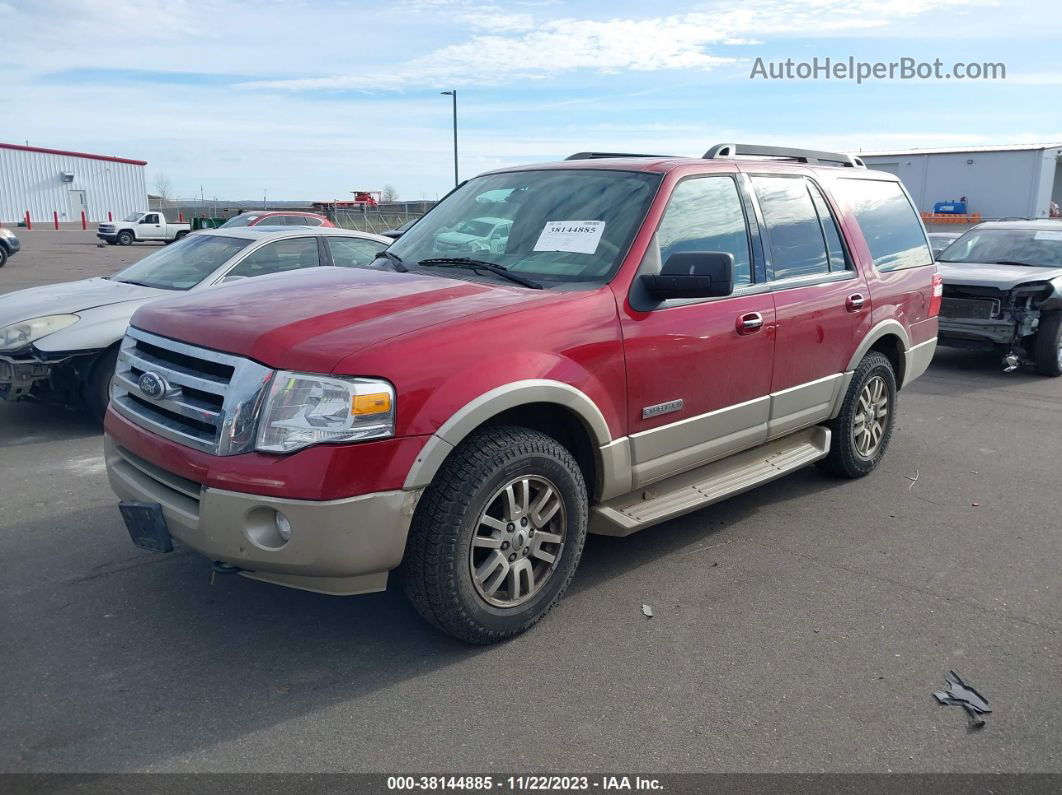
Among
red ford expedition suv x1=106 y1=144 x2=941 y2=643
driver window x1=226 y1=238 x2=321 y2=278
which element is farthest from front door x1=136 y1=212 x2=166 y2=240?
red ford expedition suv x1=106 y1=144 x2=941 y2=643

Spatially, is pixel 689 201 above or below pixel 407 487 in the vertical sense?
above

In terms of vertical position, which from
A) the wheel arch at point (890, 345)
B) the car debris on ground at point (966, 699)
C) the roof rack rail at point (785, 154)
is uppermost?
the roof rack rail at point (785, 154)

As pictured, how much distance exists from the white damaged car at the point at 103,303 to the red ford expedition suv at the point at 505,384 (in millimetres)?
2242

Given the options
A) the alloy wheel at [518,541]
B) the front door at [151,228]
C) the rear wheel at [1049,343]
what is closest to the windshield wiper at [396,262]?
the alloy wheel at [518,541]

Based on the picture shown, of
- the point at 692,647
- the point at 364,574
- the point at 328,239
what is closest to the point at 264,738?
the point at 364,574

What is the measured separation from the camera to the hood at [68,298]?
636 cm

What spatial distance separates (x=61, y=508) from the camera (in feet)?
16.3

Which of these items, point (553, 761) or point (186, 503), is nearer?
point (553, 761)

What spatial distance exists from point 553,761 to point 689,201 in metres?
2.70

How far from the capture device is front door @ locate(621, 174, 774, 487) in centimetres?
386

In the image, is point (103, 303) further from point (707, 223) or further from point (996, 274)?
point (996, 274)

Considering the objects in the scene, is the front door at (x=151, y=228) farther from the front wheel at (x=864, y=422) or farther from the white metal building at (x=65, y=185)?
the front wheel at (x=864, y=422)

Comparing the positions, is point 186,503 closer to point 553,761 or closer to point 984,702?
point 553,761

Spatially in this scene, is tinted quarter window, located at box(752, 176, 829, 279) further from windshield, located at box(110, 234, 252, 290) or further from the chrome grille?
windshield, located at box(110, 234, 252, 290)
